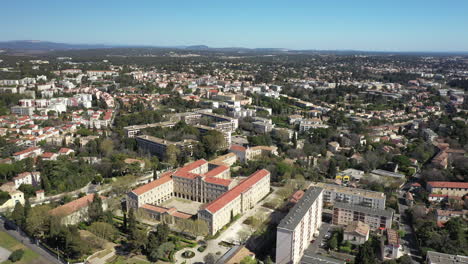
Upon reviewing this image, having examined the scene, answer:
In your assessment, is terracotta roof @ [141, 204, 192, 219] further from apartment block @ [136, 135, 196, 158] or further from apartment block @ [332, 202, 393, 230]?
apartment block @ [136, 135, 196, 158]

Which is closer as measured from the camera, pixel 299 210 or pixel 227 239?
pixel 299 210

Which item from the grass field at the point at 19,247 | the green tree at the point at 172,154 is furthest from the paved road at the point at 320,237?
the green tree at the point at 172,154

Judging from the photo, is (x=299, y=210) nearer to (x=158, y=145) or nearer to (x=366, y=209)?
(x=366, y=209)

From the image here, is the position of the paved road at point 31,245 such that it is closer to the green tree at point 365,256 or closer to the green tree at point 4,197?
the green tree at point 4,197

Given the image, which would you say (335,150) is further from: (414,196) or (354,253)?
(354,253)

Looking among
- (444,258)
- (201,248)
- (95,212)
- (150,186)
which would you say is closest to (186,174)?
(150,186)

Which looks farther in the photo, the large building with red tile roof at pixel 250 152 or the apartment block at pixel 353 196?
the large building with red tile roof at pixel 250 152

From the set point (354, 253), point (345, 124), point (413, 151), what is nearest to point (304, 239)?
point (354, 253)
